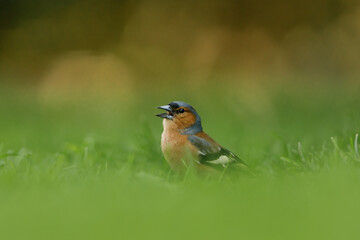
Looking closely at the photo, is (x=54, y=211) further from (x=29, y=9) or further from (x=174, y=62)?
(x=29, y=9)

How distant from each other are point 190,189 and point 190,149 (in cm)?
92

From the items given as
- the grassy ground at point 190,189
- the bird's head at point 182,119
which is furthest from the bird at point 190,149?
the grassy ground at point 190,189

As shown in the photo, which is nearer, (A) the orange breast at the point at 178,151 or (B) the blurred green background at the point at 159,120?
(B) the blurred green background at the point at 159,120

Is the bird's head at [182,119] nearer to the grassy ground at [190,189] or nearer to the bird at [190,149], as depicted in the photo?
the bird at [190,149]

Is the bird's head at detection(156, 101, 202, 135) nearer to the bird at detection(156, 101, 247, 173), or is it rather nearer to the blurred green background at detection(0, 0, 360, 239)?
the bird at detection(156, 101, 247, 173)

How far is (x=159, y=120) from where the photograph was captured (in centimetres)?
859

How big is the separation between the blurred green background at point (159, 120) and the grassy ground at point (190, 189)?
0.04ft

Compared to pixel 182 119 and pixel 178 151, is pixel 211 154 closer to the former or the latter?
pixel 178 151

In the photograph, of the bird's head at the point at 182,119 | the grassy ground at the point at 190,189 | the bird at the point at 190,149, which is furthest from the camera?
the bird's head at the point at 182,119

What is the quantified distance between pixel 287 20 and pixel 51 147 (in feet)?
23.3

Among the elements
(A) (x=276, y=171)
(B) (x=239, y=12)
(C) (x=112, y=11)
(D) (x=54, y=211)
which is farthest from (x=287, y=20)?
(D) (x=54, y=211)

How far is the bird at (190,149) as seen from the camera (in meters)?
4.26

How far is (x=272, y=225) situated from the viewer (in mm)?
2291

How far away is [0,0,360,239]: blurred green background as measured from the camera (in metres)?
2.51
